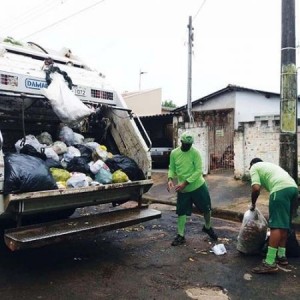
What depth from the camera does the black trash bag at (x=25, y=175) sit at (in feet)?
12.1

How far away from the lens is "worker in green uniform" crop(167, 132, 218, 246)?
16.9ft

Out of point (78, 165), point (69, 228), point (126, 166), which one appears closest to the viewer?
point (69, 228)

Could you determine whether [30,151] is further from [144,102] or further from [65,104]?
[144,102]

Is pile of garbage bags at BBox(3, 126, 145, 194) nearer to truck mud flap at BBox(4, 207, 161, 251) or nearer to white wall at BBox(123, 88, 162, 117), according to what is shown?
truck mud flap at BBox(4, 207, 161, 251)

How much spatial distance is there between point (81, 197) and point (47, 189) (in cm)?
50

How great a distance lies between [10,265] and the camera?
4234 millimetres

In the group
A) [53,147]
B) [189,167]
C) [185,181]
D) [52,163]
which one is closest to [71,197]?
[52,163]

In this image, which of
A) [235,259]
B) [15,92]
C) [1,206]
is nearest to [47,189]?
[1,206]

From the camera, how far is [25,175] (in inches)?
148

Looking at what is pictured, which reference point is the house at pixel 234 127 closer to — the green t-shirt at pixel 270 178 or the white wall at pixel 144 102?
the green t-shirt at pixel 270 178

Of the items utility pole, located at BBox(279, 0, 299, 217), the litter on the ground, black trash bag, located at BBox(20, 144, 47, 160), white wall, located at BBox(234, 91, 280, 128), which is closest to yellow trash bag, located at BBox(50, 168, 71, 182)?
black trash bag, located at BBox(20, 144, 47, 160)

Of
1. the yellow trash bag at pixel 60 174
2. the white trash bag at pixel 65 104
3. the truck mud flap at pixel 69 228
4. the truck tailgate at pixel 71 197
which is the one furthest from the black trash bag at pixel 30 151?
the truck mud flap at pixel 69 228

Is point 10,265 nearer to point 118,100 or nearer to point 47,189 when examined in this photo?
point 47,189

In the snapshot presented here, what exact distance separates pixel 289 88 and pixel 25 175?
4.38 meters
